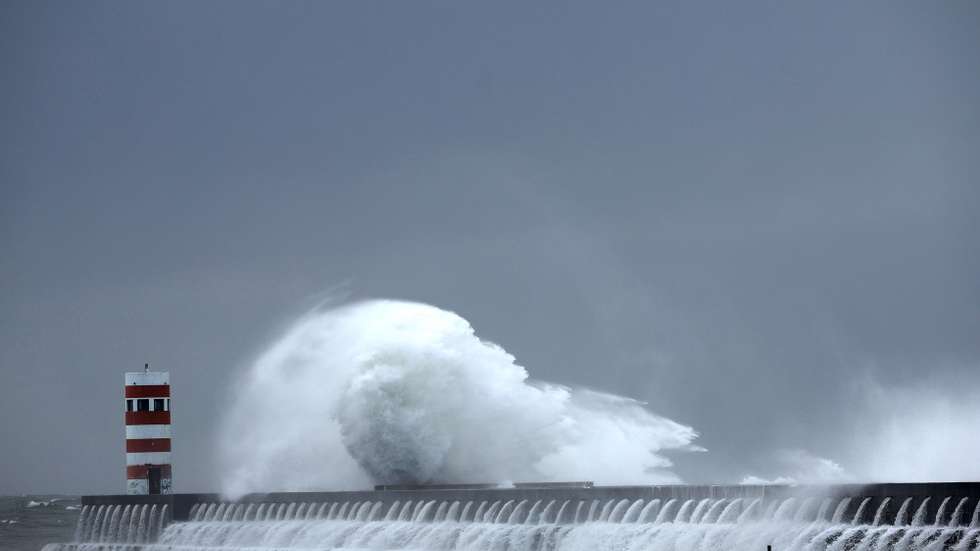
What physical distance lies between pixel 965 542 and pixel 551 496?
10.9 metres

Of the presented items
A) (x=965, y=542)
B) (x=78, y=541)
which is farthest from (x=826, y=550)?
(x=78, y=541)

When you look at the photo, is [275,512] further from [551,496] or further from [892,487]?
[892,487]

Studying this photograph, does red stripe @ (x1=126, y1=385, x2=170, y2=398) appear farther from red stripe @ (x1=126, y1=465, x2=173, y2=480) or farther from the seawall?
the seawall

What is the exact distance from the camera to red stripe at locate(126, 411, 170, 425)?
49625 millimetres

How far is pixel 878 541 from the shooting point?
25.5 m

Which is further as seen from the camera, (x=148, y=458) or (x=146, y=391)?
(x=146, y=391)

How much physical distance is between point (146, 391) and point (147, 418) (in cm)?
81

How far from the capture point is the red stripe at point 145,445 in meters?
49.6

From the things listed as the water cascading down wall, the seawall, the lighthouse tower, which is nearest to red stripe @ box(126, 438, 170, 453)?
the lighthouse tower

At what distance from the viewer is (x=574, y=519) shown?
107 feet

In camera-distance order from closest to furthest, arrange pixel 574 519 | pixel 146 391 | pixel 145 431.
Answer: pixel 574 519 → pixel 145 431 → pixel 146 391

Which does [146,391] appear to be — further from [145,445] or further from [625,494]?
[625,494]

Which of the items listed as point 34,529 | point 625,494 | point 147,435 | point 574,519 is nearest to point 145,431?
point 147,435

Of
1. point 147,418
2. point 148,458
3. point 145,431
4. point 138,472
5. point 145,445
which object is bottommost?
point 138,472
